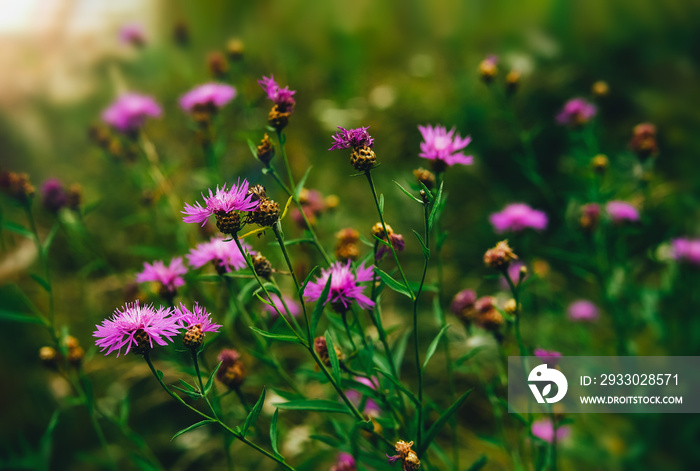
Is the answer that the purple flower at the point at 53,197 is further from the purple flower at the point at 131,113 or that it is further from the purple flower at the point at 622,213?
the purple flower at the point at 622,213

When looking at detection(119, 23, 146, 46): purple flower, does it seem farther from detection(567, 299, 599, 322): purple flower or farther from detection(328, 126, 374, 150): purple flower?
detection(567, 299, 599, 322): purple flower

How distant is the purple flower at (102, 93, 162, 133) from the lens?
3.79 ft

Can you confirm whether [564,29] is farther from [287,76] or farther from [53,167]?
[53,167]

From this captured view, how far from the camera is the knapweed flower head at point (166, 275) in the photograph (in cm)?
72

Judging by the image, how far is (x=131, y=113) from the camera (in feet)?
3.80

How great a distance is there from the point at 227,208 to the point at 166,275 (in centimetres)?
27

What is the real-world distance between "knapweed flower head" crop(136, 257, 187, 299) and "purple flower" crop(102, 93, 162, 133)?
0.56 m

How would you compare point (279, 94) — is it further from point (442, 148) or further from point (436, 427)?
point (436, 427)

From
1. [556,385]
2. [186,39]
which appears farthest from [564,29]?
[556,385]

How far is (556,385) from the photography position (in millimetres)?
733

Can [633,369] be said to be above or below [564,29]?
below

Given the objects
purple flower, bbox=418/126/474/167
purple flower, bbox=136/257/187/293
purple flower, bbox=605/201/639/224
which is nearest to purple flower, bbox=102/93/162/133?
purple flower, bbox=136/257/187/293

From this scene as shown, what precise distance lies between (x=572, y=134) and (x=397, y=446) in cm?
80

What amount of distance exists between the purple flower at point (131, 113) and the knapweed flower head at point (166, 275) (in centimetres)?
56
